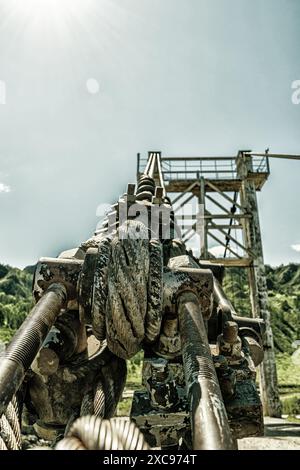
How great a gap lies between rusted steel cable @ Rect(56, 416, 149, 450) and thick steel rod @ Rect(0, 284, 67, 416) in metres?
0.31

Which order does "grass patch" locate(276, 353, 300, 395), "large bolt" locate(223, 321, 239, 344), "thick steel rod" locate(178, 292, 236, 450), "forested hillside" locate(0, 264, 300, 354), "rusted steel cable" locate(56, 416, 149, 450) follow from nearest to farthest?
"rusted steel cable" locate(56, 416, 149, 450)
"thick steel rod" locate(178, 292, 236, 450)
"large bolt" locate(223, 321, 239, 344)
"grass patch" locate(276, 353, 300, 395)
"forested hillside" locate(0, 264, 300, 354)

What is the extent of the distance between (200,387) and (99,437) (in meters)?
0.34

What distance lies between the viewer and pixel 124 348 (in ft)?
4.26

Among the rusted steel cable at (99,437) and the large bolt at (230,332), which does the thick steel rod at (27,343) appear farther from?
the large bolt at (230,332)

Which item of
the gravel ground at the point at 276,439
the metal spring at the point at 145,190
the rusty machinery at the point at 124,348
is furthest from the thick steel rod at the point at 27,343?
the gravel ground at the point at 276,439

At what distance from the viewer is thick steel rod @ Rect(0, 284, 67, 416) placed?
945 millimetres

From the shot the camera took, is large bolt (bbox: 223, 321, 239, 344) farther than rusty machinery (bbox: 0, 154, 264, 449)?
Yes

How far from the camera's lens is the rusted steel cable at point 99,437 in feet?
2.12

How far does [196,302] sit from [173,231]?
0.74m

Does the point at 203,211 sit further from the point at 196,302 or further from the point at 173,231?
the point at 196,302

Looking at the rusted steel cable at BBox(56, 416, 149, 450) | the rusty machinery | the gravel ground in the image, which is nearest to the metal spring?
the rusty machinery

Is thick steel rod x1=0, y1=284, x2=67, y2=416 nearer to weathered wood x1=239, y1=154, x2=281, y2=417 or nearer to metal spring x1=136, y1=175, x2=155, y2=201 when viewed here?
metal spring x1=136, y1=175, x2=155, y2=201

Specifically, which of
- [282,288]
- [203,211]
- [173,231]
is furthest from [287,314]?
[173,231]
